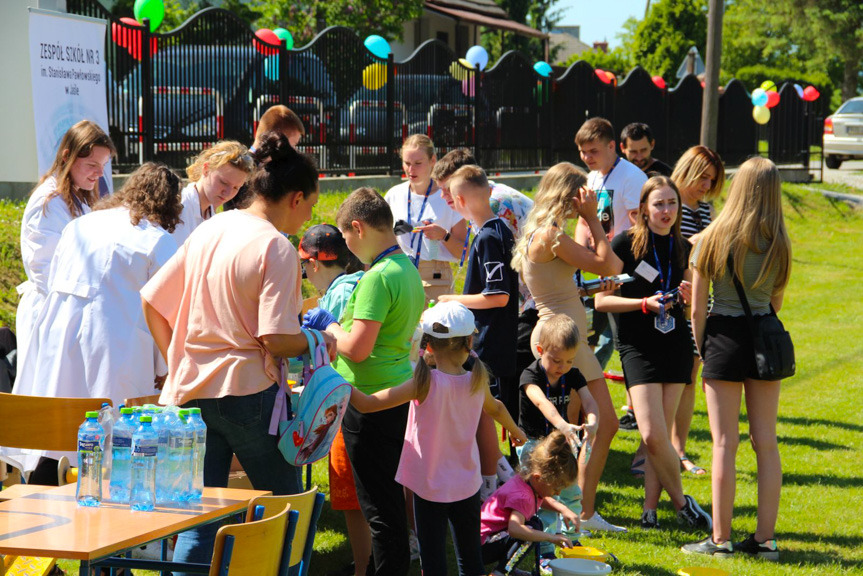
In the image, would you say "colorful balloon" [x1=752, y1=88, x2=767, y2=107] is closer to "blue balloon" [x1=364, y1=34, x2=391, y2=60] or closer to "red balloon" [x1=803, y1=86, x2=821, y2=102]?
"red balloon" [x1=803, y1=86, x2=821, y2=102]

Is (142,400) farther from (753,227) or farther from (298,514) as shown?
(753,227)

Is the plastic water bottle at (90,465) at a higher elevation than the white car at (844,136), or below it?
below

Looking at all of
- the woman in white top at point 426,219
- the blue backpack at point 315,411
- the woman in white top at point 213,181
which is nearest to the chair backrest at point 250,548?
the blue backpack at point 315,411

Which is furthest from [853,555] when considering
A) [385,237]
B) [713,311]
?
[385,237]

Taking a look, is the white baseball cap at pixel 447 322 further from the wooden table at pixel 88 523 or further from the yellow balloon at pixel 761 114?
the yellow balloon at pixel 761 114

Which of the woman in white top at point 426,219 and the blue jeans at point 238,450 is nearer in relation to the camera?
the blue jeans at point 238,450

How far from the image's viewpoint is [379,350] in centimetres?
438

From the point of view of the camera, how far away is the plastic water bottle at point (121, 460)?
129 inches

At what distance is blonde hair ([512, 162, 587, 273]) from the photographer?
5539mm

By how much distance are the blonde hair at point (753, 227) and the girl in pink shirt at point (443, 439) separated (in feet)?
5.42

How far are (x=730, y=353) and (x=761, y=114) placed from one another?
18794mm

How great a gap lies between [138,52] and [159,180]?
6.76m

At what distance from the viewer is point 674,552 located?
17.7 feet

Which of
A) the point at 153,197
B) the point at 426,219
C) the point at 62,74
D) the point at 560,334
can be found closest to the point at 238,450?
the point at 153,197
